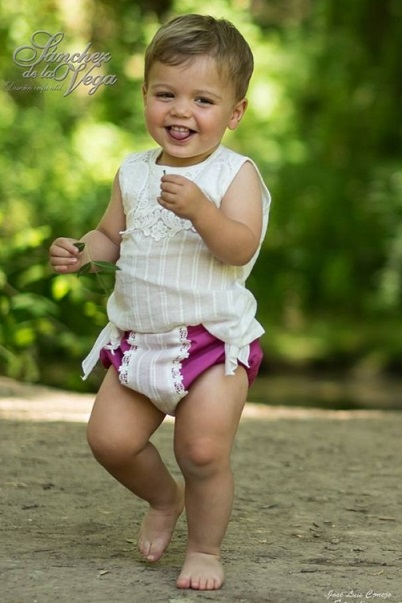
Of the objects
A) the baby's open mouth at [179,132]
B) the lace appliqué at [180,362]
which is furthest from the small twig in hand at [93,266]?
the baby's open mouth at [179,132]

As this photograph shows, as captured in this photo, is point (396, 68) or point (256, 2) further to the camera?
point (256, 2)

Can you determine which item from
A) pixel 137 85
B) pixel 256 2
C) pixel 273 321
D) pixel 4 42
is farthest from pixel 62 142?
pixel 256 2

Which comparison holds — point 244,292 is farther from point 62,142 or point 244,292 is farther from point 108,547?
point 62,142

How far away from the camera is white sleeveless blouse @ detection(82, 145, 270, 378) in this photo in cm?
276

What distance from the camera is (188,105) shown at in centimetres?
277

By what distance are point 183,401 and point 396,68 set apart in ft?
39.6

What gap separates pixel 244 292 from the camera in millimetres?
2836

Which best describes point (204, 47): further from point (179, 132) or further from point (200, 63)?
point (179, 132)

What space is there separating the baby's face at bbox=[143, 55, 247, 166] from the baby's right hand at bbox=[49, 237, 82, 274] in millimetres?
344

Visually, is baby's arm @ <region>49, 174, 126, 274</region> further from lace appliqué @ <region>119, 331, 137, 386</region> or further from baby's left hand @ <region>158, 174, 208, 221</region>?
baby's left hand @ <region>158, 174, 208, 221</region>

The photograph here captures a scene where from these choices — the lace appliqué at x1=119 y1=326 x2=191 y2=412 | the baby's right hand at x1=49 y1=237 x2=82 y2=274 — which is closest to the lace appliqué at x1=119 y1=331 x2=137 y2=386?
the lace appliqué at x1=119 y1=326 x2=191 y2=412

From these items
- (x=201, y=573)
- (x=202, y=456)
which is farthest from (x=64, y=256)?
(x=201, y=573)

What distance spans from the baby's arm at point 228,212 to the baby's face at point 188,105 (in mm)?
131

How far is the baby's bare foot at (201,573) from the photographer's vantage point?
8.79ft
